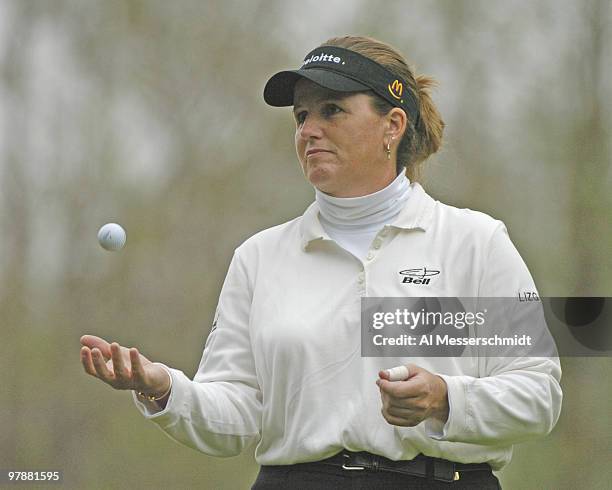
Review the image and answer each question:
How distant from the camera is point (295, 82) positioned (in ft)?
6.79

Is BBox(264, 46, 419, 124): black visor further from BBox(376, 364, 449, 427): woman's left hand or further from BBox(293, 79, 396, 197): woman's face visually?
BBox(376, 364, 449, 427): woman's left hand

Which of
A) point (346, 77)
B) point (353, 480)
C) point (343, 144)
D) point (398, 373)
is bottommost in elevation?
point (353, 480)

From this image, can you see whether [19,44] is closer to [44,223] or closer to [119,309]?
[44,223]

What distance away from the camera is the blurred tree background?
5129 millimetres

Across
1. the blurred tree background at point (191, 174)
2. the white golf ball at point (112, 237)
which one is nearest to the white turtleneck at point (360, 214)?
the white golf ball at point (112, 237)

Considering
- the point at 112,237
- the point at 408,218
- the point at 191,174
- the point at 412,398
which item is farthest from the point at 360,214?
the point at 191,174

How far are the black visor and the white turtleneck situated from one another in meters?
0.16

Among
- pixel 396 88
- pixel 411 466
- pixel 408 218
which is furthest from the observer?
pixel 396 88

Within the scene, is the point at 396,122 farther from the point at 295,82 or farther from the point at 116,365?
the point at 116,365

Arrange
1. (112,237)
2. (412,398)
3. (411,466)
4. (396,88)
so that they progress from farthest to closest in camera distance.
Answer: (112,237) < (396,88) < (411,466) < (412,398)

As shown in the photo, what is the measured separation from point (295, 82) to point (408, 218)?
35cm

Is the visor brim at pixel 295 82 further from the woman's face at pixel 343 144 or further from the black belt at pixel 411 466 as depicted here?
the black belt at pixel 411 466

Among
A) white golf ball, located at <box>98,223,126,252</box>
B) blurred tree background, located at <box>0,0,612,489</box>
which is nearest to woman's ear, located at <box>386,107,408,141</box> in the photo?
white golf ball, located at <box>98,223,126,252</box>

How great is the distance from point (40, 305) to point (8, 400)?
1.73 ft
